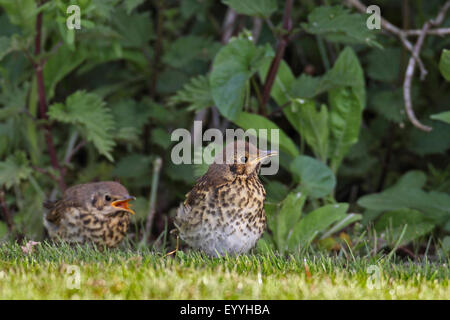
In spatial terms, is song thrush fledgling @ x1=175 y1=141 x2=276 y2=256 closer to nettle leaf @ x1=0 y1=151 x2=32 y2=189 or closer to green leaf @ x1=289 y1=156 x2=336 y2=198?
green leaf @ x1=289 y1=156 x2=336 y2=198

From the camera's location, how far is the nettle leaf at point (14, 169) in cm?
432

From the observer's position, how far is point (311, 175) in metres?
4.28

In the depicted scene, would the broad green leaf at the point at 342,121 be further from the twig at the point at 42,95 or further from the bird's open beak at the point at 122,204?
the twig at the point at 42,95

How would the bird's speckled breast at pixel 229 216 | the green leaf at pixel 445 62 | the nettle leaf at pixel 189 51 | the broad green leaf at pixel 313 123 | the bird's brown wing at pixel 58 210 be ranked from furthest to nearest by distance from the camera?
the nettle leaf at pixel 189 51 → the broad green leaf at pixel 313 123 → the green leaf at pixel 445 62 → the bird's brown wing at pixel 58 210 → the bird's speckled breast at pixel 229 216

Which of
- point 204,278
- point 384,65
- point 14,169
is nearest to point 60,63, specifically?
point 14,169

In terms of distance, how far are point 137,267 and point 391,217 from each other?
6.83 feet

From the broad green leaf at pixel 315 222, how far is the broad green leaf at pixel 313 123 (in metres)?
0.67

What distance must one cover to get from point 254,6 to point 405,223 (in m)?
1.70

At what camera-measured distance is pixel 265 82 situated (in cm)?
450

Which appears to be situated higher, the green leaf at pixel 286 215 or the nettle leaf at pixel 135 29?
the nettle leaf at pixel 135 29

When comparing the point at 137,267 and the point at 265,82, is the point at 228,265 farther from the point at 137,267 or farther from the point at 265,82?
the point at 265,82

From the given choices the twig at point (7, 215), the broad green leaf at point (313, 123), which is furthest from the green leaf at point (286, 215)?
the twig at point (7, 215)

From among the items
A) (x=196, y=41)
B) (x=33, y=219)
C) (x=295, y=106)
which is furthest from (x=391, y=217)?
(x=33, y=219)

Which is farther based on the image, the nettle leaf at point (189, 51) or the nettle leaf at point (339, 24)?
the nettle leaf at point (189, 51)
